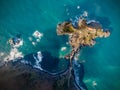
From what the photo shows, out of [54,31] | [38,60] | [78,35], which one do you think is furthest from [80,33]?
[38,60]

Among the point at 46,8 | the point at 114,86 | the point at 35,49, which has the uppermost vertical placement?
the point at 46,8

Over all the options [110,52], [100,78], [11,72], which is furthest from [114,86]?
[11,72]

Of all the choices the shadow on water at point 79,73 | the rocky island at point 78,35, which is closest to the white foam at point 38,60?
the rocky island at point 78,35

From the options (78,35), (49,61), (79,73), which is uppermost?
(78,35)

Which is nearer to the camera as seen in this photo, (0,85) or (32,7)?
(0,85)

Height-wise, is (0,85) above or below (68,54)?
below

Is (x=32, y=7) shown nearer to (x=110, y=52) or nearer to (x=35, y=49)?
(x=35, y=49)

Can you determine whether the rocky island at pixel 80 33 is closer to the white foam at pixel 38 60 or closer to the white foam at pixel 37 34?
the white foam at pixel 37 34

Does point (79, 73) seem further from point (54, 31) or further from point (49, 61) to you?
point (54, 31)
